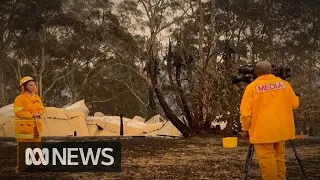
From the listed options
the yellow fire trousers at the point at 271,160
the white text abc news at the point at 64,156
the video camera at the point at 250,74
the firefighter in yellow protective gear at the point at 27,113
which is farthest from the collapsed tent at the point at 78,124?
the yellow fire trousers at the point at 271,160

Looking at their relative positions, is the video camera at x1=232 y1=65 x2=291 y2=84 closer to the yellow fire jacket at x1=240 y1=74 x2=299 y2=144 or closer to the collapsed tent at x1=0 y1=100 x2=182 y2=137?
the yellow fire jacket at x1=240 y1=74 x2=299 y2=144

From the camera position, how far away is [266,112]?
14.0 ft

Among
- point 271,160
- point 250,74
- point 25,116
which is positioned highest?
point 250,74

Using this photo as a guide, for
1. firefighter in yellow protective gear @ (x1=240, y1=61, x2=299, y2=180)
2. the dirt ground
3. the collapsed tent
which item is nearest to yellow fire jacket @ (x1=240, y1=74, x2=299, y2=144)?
firefighter in yellow protective gear @ (x1=240, y1=61, x2=299, y2=180)

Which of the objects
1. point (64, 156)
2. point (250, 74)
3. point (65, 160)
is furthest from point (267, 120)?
point (64, 156)

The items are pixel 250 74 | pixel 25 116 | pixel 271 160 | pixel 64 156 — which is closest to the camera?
pixel 271 160

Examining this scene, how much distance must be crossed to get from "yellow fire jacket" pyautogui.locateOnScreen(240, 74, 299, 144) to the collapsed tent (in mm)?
13162

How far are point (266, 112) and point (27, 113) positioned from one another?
3.06 metres

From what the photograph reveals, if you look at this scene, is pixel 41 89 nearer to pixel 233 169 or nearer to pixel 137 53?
pixel 137 53

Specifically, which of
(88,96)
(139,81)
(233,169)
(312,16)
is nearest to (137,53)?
(139,81)

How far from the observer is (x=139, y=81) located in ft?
90.5

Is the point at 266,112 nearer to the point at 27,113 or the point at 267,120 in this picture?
the point at 267,120

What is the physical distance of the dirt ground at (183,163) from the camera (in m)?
5.69

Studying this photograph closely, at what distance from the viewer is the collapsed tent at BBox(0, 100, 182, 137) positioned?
18.2 m
